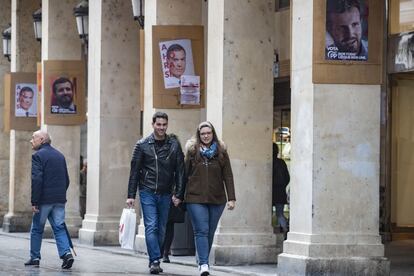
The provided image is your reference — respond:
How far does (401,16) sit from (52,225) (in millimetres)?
7712

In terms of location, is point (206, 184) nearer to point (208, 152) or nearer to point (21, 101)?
point (208, 152)

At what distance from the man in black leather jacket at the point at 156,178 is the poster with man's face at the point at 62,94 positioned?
985 cm

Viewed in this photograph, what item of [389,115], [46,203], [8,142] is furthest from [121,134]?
[8,142]

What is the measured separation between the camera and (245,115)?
17.6m

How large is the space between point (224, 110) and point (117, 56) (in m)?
5.86

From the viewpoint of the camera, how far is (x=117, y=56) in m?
22.9

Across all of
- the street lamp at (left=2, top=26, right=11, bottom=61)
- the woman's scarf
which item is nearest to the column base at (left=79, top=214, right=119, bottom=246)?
the woman's scarf

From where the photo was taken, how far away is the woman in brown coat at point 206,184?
15.0 metres

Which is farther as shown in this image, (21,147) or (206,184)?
(21,147)

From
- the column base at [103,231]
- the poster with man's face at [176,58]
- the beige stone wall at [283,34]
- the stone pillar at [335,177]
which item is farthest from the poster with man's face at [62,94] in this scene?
the stone pillar at [335,177]

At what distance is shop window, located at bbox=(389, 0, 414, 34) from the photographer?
2090cm

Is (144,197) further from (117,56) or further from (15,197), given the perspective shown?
(15,197)

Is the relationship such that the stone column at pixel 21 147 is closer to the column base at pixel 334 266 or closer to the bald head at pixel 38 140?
the bald head at pixel 38 140

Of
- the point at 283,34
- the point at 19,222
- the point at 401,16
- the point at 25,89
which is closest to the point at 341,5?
the point at 401,16
